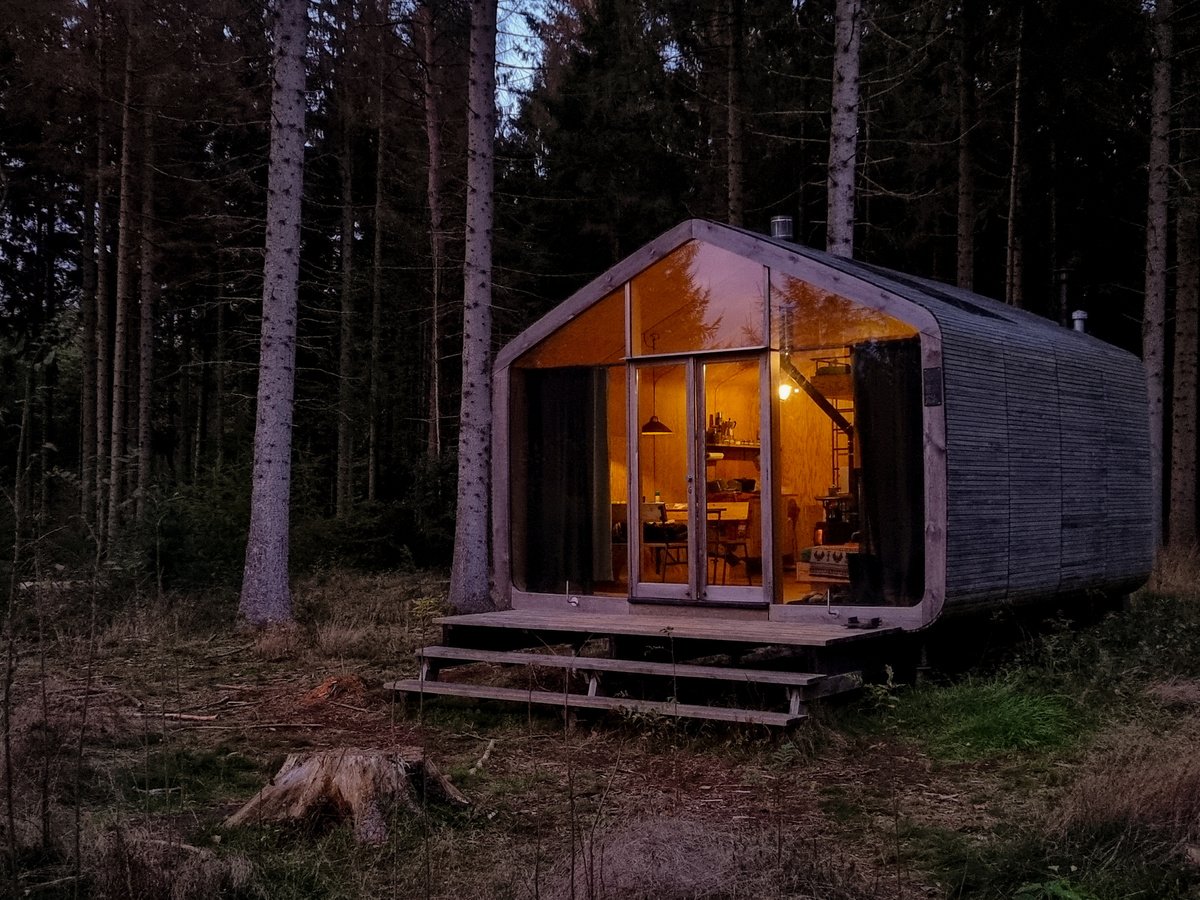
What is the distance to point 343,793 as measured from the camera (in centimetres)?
467

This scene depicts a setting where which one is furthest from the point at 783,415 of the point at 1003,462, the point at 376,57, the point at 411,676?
the point at 376,57

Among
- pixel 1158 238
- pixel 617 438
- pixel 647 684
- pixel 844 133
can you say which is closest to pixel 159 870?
pixel 647 684

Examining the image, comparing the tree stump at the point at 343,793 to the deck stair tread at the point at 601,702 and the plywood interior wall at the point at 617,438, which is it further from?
the plywood interior wall at the point at 617,438

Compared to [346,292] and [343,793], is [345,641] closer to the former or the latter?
[343,793]

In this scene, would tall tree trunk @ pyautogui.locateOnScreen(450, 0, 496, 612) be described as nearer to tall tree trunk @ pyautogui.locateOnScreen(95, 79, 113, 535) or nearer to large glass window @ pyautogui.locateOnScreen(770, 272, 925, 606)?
large glass window @ pyautogui.locateOnScreen(770, 272, 925, 606)

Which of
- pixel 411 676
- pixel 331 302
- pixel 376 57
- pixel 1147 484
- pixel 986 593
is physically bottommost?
pixel 411 676

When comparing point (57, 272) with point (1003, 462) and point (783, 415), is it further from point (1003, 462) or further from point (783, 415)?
point (1003, 462)

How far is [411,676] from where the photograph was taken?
8.42m

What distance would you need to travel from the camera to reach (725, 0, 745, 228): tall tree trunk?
51.5 ft

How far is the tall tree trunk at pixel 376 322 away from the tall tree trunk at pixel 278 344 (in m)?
6.21

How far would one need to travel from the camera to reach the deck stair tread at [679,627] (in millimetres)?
6957

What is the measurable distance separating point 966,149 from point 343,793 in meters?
13.4

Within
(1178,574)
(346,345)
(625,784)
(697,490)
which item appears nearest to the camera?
(625,784)

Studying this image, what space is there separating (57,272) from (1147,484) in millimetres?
20175
